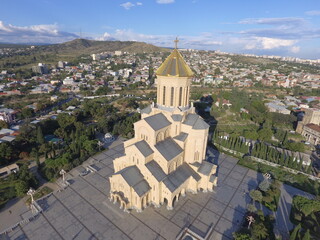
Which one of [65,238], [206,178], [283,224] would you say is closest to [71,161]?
[65,238]

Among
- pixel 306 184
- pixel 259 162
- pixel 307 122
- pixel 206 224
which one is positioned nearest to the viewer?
pixel 206 224

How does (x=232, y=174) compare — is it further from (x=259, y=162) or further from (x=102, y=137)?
(x=102, y=137)

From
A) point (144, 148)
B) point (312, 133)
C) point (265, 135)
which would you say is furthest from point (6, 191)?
point (312, 133)

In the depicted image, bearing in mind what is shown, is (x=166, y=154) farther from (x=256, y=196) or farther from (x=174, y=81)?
(x=256, y=196)

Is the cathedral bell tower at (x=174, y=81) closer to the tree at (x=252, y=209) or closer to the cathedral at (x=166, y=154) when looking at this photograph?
the cathedral at (x=166, y=154)

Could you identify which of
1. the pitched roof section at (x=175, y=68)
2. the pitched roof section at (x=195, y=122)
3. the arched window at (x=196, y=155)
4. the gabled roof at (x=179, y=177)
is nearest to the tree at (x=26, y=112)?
the pitched roof section at (x=175, y=68)

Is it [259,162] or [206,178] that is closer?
[206,178]
